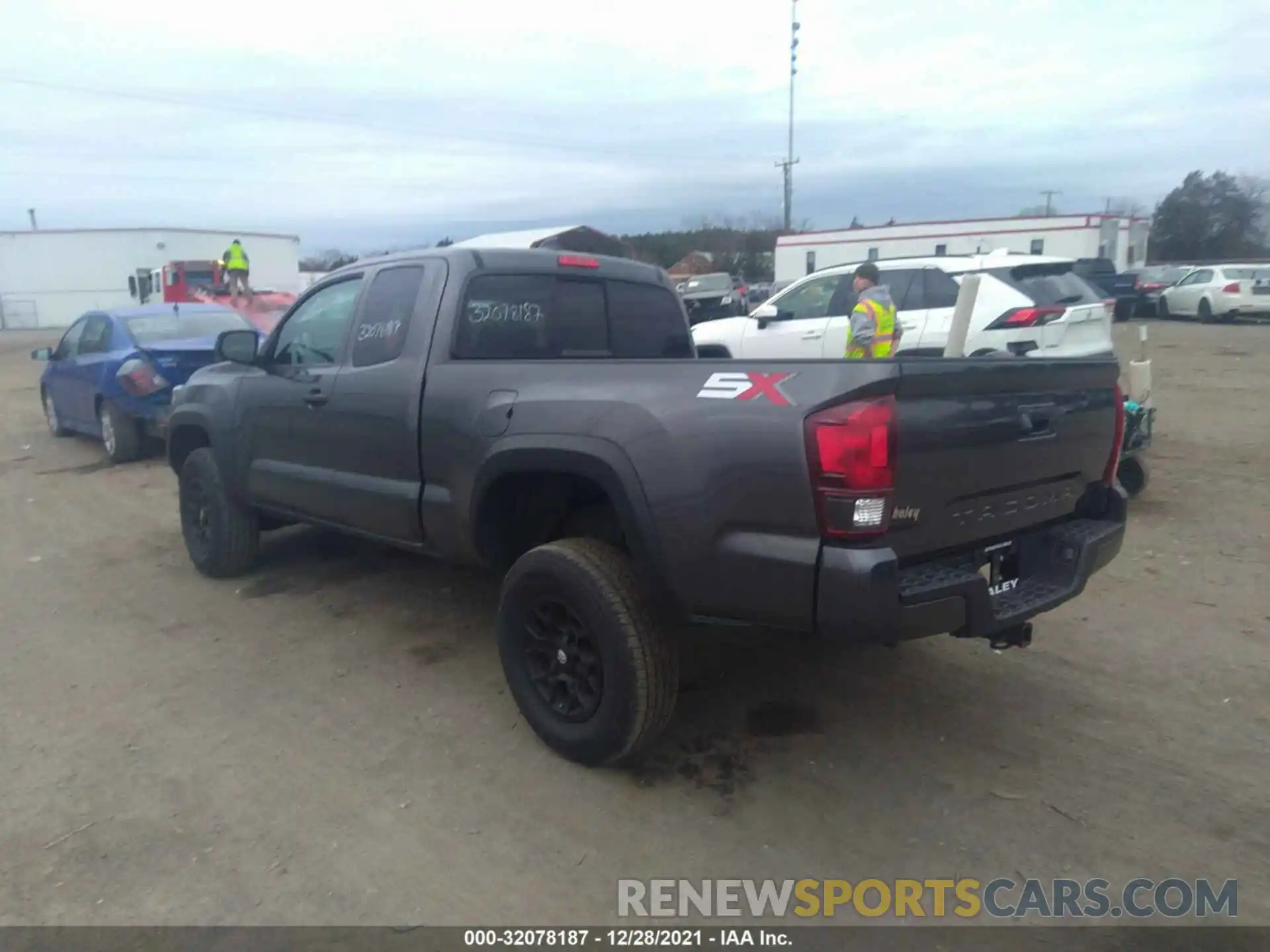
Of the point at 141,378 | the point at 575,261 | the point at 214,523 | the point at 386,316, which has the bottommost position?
the point at 214,523

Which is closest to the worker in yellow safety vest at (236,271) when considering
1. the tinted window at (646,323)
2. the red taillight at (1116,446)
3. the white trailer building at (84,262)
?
the tinted window at (646,323)

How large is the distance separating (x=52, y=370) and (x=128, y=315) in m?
1.93

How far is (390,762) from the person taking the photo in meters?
3.91

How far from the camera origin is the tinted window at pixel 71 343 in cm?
1098

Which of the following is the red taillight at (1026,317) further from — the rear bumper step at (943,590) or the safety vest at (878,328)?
the rear bumper step at (943,590)

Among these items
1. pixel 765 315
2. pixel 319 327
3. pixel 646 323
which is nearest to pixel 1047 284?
pixel 765 315

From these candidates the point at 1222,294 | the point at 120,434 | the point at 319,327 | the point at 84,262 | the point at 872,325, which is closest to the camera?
the point at 319,327

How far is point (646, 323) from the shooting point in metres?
5.21

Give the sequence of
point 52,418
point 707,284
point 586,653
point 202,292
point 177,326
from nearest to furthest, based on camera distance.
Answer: point 586,653 → point 177,326 → point 52,418 → point 202,292 → point 707,284

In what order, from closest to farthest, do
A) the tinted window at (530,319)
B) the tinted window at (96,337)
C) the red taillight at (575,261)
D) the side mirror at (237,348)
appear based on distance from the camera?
the tinted window at (530,319) < the red taillight at (575,261) < the side mirror at (237,348) < the tinted window at (96,337)

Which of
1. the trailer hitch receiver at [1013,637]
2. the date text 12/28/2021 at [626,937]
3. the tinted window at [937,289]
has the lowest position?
the date text 12/28/2021 at [626,937]

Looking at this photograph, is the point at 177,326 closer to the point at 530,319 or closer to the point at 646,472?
the point at 530,319

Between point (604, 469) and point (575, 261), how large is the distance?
67.0 inches

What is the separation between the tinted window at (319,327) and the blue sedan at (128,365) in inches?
158
